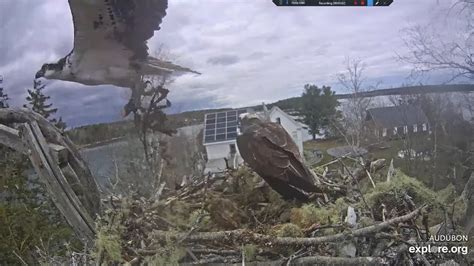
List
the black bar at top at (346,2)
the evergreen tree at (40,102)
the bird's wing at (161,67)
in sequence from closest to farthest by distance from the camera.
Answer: the black bar at top at (346,2) → the bird's wing at (161,67) → the evergreen tree at (40,102)

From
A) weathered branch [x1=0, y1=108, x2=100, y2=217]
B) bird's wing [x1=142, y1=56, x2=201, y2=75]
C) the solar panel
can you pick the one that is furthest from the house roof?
weathered branch [x1=0, y1=108, x2=100, y2=217]

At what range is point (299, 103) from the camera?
1853mm

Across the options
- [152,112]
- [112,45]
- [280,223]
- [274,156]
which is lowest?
[280,223]

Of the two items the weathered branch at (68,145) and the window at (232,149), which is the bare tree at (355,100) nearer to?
the window at (232,149)

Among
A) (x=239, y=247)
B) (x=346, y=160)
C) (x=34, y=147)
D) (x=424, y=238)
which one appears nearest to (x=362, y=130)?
(x=346, y=160)

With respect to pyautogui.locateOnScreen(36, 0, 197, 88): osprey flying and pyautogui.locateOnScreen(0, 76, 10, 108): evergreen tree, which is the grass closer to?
pyautogui.locateOnScreen(36, 0, 197, 88): osprey flying

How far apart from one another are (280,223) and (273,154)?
306 mm

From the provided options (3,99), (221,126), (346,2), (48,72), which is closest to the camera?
(346,2)

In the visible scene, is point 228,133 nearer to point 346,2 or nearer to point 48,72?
point 346,2

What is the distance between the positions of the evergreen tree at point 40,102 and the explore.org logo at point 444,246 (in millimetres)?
1599

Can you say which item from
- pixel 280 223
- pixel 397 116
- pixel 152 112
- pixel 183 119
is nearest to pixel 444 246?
pixel 397 116

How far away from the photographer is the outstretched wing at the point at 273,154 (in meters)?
1.86

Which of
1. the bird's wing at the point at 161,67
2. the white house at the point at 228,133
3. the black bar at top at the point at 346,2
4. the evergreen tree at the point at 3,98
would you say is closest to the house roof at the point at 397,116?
the white house at the point at 228,133

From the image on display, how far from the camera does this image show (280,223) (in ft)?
6.46
